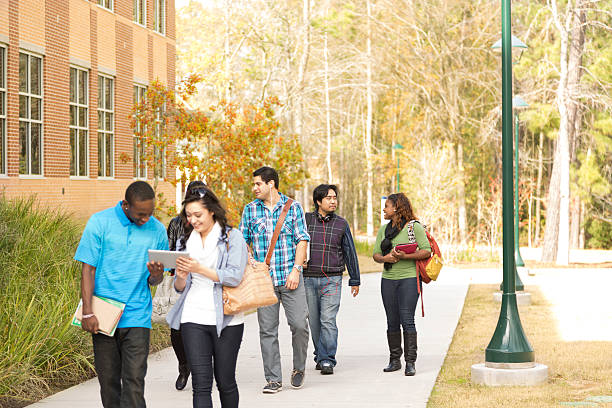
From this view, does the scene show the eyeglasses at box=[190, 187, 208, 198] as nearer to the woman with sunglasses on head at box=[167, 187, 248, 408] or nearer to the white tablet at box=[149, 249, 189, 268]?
the woman with sunglasses on head at box=[167, 187, 248, 408]

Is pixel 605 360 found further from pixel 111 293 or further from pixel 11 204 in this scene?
pixel 11 204

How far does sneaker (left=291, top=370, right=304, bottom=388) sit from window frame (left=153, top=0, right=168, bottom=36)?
66.3ft

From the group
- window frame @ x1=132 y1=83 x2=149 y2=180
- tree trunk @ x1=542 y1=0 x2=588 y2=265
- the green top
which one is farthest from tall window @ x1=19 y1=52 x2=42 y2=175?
tree trunk @ x1=542 y1=0 x2=588 y2=265

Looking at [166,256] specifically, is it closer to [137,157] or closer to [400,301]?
[400,301]

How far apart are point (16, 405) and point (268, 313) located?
2322mm

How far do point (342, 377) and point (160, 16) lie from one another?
20446 mm

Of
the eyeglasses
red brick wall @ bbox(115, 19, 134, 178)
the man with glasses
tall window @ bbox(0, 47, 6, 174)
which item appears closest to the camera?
the eyeglasses

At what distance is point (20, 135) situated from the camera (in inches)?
776

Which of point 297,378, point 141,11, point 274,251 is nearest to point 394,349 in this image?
point 297,378

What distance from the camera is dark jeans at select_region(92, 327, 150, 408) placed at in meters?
6.46

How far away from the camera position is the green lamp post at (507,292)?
31.3 feet

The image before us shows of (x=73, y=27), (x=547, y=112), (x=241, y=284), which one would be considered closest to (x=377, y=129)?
(x=547, y=112)

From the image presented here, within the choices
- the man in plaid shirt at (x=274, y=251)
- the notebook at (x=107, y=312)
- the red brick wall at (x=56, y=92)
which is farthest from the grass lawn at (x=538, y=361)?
the red brick wall at (x=56, y=92)

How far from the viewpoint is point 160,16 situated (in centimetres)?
2842
